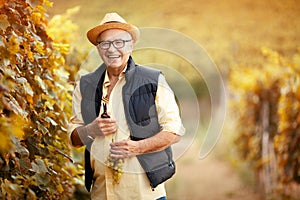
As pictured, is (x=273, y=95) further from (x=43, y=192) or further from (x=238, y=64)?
(x=43, y=192)

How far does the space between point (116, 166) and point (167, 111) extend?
0.29 meters

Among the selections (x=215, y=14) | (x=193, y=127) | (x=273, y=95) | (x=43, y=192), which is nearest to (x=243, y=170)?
(x=273, y=95)

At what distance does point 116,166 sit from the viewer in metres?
2.78

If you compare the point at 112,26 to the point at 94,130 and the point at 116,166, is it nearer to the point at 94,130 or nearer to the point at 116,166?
the point at 94,130

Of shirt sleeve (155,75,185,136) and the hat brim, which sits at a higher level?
the hat brim

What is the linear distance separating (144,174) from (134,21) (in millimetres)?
3077

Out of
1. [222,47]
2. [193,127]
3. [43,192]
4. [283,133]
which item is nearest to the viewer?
[43,192]

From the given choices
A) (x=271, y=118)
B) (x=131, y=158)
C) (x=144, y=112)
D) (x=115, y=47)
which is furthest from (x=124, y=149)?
(x=271, y=118)

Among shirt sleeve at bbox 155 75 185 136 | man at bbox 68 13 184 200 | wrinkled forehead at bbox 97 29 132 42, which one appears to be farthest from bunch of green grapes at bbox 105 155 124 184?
wrinkled forehead at bbox 97 29 132 42

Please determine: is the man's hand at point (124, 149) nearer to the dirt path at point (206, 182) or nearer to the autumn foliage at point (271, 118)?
the autumn foliage at point (271, 118)

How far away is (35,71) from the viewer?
3129 mm

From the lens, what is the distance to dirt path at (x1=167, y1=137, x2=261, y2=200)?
6.21m

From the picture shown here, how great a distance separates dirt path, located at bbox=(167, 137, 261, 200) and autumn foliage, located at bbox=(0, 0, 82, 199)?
2.67 m

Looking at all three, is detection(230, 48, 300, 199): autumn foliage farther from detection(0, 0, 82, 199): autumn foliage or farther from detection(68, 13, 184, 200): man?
detection(68, 13, 184, 200): man
